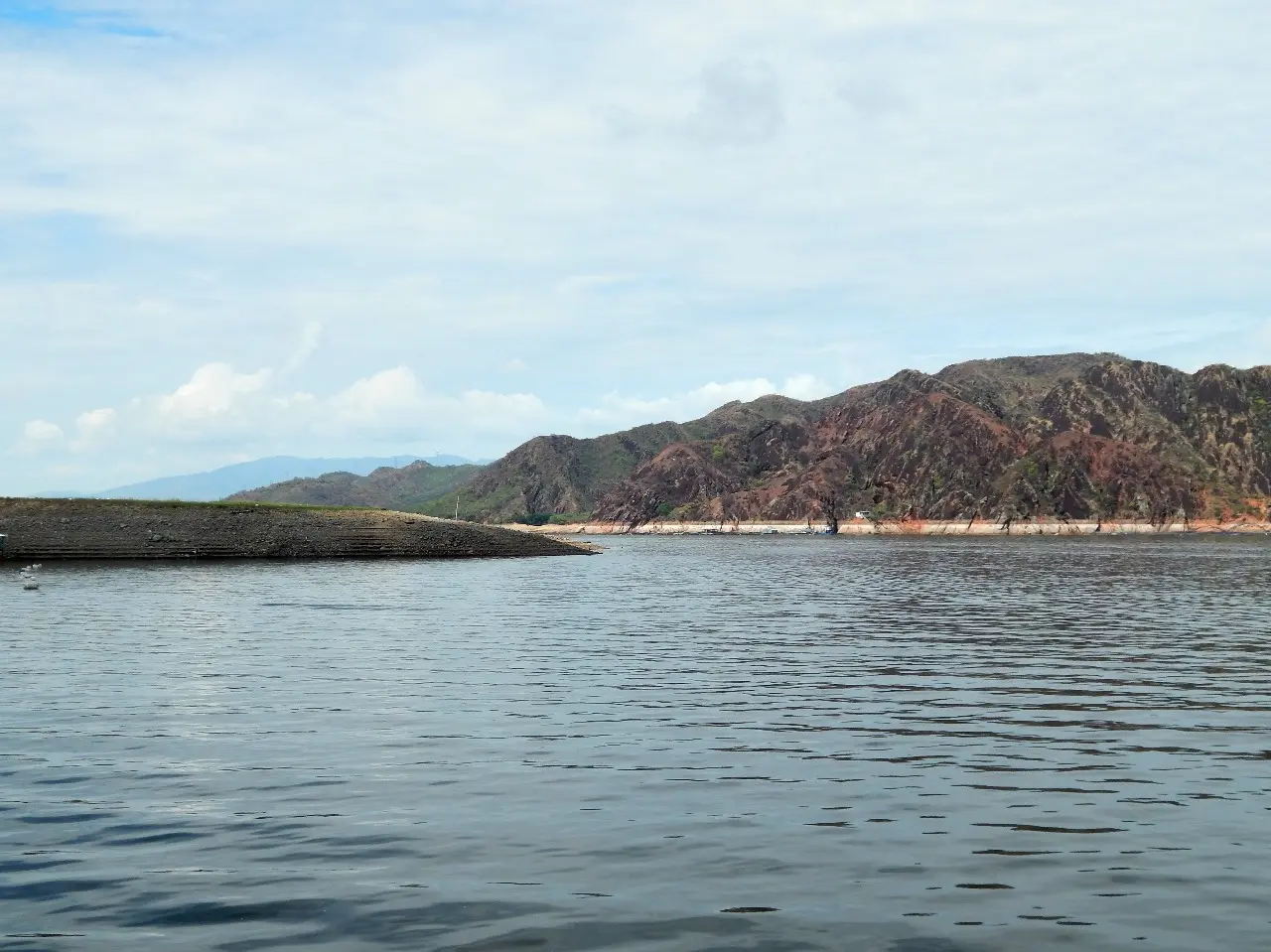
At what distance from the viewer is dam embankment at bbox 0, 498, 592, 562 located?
118m

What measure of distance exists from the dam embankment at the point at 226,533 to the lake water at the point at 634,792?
270 ft

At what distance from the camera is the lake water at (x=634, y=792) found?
12648mm

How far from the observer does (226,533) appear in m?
130

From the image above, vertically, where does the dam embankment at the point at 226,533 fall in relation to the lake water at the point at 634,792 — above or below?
above

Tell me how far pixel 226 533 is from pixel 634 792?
4751 inches

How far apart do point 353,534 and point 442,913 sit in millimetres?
131367

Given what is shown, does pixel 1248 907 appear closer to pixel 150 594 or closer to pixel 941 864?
pixel 941 864

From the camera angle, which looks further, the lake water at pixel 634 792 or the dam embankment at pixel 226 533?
the dam embankment at pixel 226 533

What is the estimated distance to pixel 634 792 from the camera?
1869 cm

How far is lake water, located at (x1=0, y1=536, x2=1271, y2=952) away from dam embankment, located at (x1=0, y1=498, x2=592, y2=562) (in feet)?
270

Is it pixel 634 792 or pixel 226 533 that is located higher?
pixel 226 533

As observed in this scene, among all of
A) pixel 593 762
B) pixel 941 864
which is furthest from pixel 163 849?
pixel 941 864

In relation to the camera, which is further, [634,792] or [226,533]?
[226,533]

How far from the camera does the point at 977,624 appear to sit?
50.8 meters
